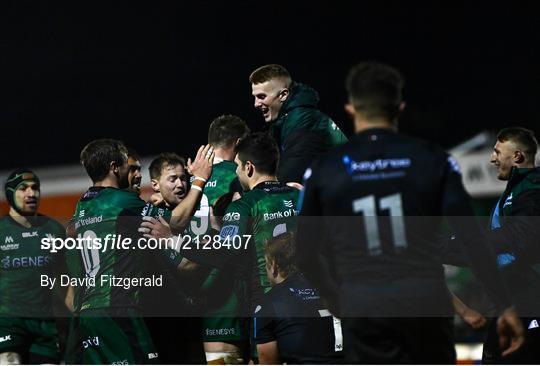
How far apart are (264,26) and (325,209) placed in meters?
5.98

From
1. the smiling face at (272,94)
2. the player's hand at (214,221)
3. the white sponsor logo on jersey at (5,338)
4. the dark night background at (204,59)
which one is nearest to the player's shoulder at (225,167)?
the player's hand at (214,221)

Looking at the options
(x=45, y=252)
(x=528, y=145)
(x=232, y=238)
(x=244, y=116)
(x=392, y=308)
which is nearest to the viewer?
(x=392, y=308)

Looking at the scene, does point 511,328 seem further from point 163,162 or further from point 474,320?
point 163,162

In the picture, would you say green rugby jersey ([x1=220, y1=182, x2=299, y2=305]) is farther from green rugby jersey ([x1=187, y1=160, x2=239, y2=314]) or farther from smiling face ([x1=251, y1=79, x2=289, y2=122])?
smiling face ([x1=251, y1=79, x2=289, y2=122])

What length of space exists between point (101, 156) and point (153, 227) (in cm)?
53

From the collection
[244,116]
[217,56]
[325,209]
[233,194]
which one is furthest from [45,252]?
[325,209]

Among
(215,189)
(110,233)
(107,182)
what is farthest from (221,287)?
(107,182)

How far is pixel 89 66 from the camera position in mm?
9414

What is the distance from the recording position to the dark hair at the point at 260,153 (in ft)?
18.0

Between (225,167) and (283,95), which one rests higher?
(283,95)

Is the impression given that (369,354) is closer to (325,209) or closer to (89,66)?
(325,209)

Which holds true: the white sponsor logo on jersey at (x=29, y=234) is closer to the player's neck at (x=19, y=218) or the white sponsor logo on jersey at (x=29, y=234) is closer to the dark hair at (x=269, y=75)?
the player's neck at (x=19, y=218)

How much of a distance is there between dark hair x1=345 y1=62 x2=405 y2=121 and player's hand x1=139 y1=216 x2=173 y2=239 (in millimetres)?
2336

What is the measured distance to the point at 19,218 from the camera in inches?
271
